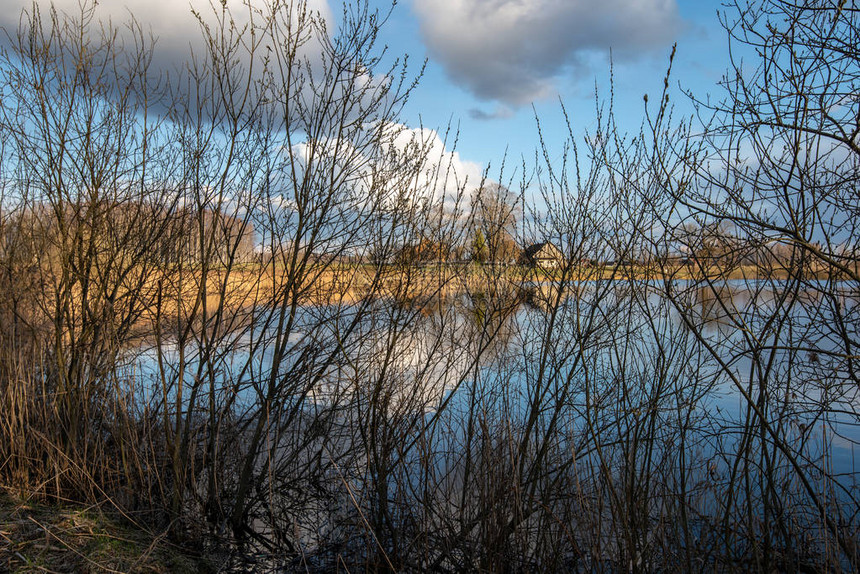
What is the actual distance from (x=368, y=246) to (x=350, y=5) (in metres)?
1.88

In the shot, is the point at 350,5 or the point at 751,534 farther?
the point at 350,5

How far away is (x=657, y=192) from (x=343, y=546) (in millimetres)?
3478

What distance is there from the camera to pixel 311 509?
17.6ft

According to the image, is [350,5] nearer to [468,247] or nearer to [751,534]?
[468,247]

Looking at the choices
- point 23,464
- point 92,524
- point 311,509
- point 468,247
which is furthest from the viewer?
point 311,509

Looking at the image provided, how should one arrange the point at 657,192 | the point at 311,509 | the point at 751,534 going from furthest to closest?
the point at 311,509 < the point at 657,192 < the point at 751,534

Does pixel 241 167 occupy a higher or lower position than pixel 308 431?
higher

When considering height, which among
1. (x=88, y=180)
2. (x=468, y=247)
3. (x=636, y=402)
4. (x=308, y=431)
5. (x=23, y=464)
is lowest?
(x=23, y=464)

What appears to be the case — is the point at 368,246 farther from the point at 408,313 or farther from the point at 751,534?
the point at 751,534

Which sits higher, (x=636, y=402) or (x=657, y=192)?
(x=657, y=192)

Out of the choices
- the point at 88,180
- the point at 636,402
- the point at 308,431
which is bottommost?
the point at 308,431

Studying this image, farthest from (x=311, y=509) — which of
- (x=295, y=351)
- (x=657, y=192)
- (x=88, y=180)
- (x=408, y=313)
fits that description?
(x=657, y=192)

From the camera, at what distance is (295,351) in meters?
5.20

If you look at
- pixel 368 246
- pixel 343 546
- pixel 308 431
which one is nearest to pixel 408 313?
pixel 368 246
